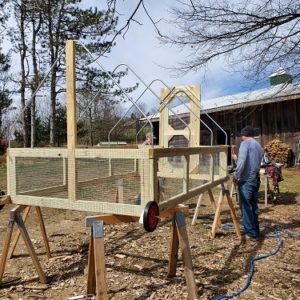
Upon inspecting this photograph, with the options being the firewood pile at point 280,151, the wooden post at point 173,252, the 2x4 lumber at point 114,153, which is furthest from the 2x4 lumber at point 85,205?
the firewood pile at point 280,151

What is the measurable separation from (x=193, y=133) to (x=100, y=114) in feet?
60.9

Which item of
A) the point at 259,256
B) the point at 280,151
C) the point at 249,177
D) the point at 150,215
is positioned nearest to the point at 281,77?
the point at 249,177

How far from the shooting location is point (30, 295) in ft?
12.6

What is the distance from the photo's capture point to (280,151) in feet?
53.3

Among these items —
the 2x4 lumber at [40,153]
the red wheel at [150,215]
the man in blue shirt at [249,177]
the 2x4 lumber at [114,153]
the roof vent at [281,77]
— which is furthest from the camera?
the roof vent at [281,77]

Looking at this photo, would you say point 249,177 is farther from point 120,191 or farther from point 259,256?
point 120,191

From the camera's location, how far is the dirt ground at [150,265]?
12.7ft

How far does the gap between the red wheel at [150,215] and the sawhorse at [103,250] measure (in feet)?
1.60

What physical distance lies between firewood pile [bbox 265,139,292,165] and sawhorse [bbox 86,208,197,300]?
13204 mm

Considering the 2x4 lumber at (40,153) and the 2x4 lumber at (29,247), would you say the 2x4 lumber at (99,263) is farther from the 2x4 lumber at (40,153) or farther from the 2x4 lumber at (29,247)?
the 2x4 lumber at (29,247)

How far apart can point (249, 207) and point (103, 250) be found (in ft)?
10.9

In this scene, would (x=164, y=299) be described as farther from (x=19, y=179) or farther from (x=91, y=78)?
(x=91, y=78)

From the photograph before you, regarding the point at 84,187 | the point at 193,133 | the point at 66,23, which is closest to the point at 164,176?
the point at 84,187

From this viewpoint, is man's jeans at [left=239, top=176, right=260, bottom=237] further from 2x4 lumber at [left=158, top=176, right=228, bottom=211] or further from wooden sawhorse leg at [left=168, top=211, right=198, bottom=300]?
wooden sawhorse leg at [left=168, top=211, right=198, bottom=300]
